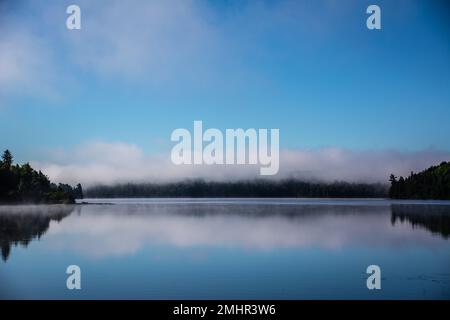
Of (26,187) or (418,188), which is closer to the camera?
(26,187)

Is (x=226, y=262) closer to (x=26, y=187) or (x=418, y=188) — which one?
(x=26, y=187)

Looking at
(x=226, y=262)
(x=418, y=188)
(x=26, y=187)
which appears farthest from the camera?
(x=418, y=188)

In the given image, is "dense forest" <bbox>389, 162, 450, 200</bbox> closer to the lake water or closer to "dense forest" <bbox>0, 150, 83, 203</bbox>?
the lake water

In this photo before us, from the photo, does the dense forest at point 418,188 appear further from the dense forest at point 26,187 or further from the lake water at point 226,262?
the dense forest at point 26,187

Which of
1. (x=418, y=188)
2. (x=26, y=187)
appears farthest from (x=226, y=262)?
(x=418, y=188)

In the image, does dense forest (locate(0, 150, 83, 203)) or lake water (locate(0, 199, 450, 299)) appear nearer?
lake water (locate(0, 199, 450, 299))

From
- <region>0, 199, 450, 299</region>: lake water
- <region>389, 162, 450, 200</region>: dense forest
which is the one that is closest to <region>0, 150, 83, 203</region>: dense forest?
<region>0, 199, 450, 299</region>: lake water

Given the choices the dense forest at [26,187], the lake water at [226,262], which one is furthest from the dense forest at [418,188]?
the dense forest at [26,187]

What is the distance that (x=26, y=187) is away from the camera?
139ft

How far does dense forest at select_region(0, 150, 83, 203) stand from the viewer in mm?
40281
